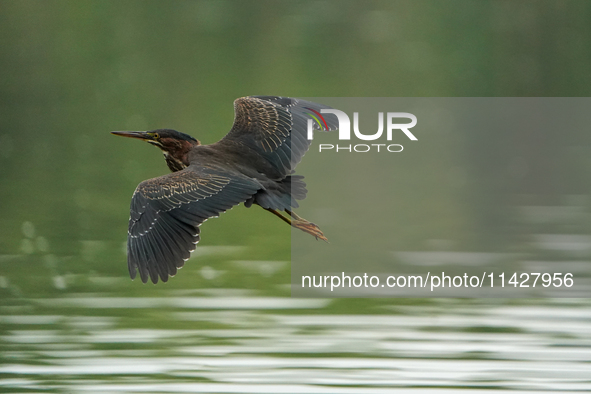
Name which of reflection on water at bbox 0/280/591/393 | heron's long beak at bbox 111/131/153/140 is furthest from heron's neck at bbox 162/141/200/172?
reflection on water at bbox 0/280/591/393

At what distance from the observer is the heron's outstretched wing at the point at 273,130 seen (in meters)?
8.49

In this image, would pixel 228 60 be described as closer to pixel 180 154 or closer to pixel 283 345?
pixel 180 154

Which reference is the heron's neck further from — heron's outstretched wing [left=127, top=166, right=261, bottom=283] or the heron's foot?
the heron's foot

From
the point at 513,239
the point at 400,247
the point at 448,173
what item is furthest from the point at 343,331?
the point at 448,173

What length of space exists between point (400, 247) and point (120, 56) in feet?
29.0

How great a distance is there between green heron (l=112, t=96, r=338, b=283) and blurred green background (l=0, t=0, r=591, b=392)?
1.04 m

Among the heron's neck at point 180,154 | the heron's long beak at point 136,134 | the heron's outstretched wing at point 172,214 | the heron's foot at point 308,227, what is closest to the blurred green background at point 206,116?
the heron's foot at point 308,227

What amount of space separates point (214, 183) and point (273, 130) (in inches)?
36.7

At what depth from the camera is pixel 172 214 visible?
7.80m

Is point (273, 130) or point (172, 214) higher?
point (273, 130)

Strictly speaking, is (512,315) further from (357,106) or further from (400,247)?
(357,106)

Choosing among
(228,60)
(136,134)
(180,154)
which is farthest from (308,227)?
(228,60)

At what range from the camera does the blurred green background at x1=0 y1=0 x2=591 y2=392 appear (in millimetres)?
9188

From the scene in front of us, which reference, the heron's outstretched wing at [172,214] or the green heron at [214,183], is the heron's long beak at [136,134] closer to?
the green heron at [214,183]
